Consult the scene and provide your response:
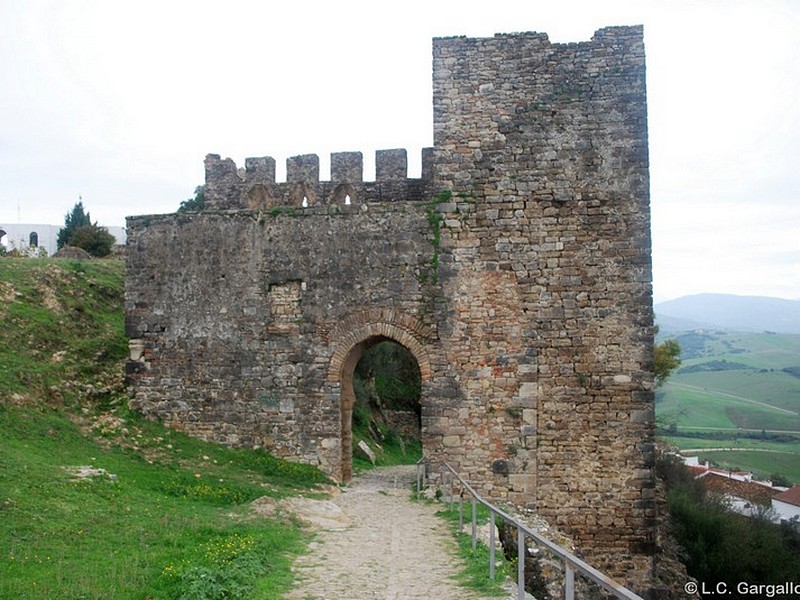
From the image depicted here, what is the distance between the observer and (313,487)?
14.6m

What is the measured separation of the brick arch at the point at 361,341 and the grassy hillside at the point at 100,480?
1418 mm

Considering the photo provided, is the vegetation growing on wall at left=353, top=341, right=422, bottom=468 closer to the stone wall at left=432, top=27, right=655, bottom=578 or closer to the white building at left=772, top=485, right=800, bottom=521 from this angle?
the stone wall at left=432, top=27, right=655, bottom=578

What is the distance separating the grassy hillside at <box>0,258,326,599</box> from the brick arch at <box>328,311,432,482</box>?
1418 mm

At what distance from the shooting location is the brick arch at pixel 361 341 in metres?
14.9

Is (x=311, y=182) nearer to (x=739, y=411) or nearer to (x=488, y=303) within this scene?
(x=488, y=303)

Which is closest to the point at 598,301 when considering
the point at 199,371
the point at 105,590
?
the point at 199,371

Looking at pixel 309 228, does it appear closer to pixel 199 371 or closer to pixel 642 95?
pixel 199 371

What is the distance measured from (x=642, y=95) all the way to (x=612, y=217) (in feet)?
8.00

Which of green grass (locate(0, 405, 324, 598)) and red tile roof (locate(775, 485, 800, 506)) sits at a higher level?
green grass (locate(0, 405, 324, 598))

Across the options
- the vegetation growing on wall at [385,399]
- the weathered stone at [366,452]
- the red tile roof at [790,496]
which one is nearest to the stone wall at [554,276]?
the vegetation growing on wall at [385,399]

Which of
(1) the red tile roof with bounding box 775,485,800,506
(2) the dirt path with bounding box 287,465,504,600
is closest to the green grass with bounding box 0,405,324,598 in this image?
(2) the dirt path with bounding box 287,465,504,600

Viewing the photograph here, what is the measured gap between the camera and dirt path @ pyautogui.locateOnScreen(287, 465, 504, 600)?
8281 millimetres

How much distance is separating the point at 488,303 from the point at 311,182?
17.9 ft

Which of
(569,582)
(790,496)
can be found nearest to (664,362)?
(790,496)
